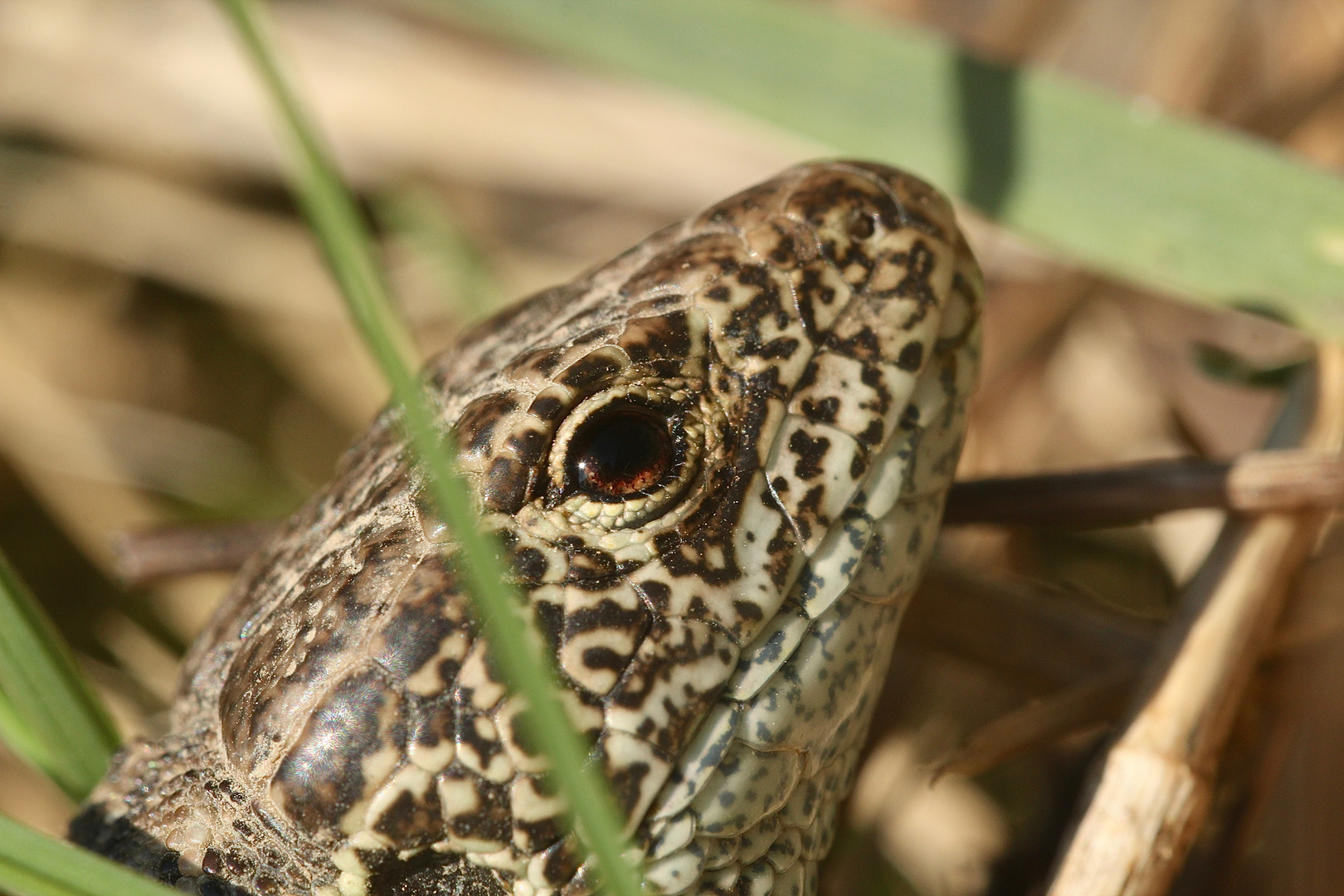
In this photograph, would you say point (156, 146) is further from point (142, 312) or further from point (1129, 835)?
point (1129, 835)

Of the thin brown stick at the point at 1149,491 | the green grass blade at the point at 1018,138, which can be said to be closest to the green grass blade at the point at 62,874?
the thin brown stick at the point at 1149,491

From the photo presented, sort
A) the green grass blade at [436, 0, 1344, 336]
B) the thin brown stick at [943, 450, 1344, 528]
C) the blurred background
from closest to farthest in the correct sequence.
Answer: the thin brown stick at [943, 450, 1344, 528]
the green grass blade at [436, 0, 1344, 336]
the blurred background

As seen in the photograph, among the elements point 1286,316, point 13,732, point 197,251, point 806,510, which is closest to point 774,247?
point 806,510

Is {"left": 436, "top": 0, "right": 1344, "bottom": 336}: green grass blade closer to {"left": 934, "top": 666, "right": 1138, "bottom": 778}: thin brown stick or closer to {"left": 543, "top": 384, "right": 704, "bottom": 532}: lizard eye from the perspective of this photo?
{"left": 934, "top": 666, "right": 1138, "bottom": 778}: thin brown stick

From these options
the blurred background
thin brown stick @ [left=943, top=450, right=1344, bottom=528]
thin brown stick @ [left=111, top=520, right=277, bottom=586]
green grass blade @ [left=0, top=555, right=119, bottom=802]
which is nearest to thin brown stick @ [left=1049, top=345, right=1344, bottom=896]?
thin brown stick @ [left=943, top=450, right=1344, bottom=528]

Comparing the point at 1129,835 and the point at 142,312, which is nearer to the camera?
the point at 1129,835

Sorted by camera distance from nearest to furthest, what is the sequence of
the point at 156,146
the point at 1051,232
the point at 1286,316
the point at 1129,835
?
1. the point at 1129,835
2. the point at 1286,316
3. the point at 1051,232
4. the point at 156,146
